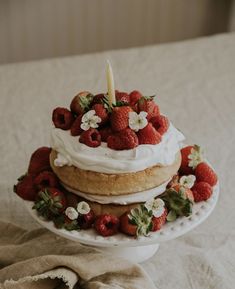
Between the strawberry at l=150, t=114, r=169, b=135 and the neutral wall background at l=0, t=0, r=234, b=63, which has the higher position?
the strawberry at l=150, t=114, r=169, b=135

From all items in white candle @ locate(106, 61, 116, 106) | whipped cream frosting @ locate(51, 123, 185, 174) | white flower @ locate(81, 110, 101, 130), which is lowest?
whipped cream frosting @ locate(51, 123, 185, 174)

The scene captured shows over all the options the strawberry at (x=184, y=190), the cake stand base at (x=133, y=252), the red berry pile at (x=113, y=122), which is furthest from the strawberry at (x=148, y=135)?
the cake stand base at (x=133, y=252)

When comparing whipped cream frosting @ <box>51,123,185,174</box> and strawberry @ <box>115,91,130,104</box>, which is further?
strawberry @ <box>115,91,130,104</box>

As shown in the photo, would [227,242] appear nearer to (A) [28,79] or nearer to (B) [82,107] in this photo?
(B) [82,107]

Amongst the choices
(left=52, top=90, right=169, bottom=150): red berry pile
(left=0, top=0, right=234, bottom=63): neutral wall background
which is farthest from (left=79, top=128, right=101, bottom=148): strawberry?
(left=0, top=0, right=234, bottom=63): neutral wall background

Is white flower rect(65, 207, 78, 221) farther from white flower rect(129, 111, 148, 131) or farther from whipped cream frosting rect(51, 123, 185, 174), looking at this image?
white flower rect(129, 111, 148, 131)

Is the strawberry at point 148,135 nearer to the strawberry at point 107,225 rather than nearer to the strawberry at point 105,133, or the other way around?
the strawberry at point 105,133
